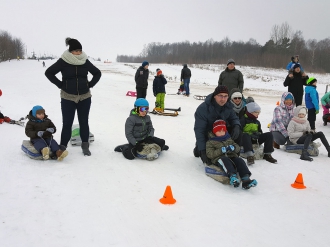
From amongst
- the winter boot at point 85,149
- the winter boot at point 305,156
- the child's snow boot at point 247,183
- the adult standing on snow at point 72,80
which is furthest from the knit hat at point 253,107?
the winter boot at point 85,149

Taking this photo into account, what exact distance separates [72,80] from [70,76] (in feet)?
0.25

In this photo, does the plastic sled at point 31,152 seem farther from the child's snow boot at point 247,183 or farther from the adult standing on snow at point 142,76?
the adult standing on snow at point 142,76

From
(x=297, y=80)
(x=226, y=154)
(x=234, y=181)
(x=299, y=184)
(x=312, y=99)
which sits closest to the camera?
(x=234, y=181)

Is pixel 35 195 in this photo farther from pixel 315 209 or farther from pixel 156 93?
pixel 156 93

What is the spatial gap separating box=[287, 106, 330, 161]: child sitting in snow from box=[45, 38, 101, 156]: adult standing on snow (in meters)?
4.62

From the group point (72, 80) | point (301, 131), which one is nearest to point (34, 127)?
point (72, 80)

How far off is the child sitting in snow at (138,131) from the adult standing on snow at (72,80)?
2.93 ft

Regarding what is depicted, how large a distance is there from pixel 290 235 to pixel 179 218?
1297mm

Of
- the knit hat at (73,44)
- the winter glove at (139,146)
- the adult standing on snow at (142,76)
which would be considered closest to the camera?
the knit hat at (73,44)

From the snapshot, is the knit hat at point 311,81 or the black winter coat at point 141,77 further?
the black winter coat at point 141,77

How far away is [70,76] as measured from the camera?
4785 millimetres

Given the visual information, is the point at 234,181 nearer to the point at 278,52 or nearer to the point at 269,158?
the point at 269,158

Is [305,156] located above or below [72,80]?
below

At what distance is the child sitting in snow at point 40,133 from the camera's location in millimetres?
4770
